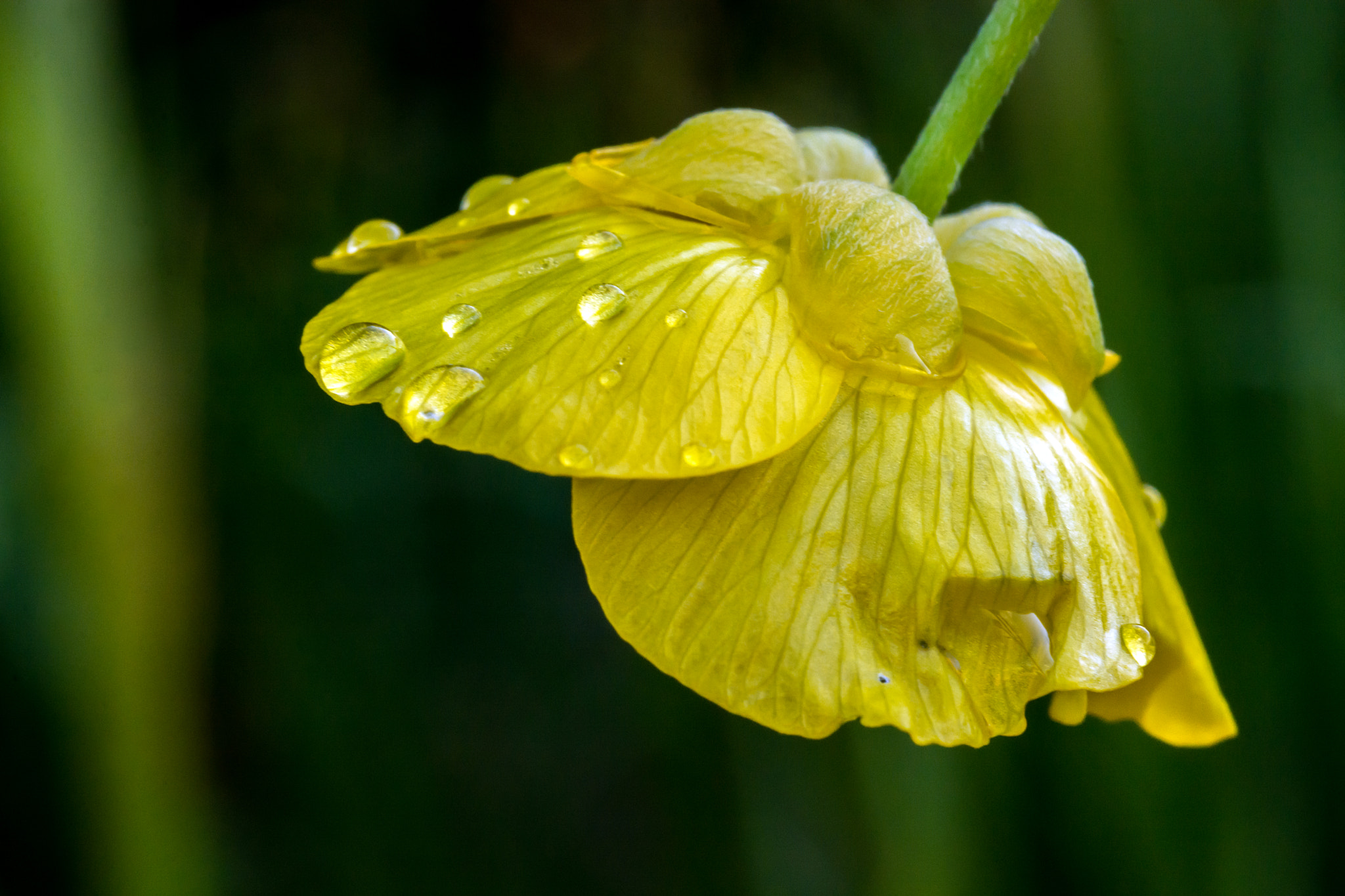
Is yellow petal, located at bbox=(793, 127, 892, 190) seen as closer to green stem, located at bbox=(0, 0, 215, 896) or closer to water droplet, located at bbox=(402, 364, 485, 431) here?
water droplet, located at bbox=(402, 364, 485, 431)

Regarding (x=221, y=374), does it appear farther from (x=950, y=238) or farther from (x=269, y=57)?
(x=950, y=238)

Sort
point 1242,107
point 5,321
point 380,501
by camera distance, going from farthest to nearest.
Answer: point 380,501, point 1242,107, point 5,321

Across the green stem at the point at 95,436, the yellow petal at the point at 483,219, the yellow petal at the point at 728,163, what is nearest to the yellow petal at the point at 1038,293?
the yellow petal at the point at 728,163

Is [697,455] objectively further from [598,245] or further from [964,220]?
[964,220]

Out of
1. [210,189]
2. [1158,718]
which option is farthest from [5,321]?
[1158,718]

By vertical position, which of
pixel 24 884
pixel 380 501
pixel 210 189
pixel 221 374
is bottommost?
pixel 24 884

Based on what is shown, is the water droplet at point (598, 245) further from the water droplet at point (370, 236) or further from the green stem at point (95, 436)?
the green stem at point (95, 436)

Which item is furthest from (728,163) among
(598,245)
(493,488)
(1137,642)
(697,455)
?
(493,488)
